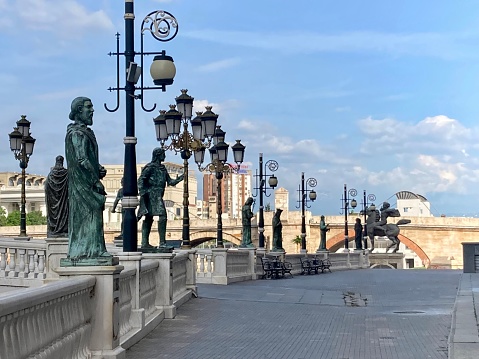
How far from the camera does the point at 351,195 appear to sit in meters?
61.6

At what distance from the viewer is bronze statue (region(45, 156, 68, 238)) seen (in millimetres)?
18438

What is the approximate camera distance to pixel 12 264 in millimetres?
19641

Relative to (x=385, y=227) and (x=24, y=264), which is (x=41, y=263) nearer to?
(x=24, y=264)

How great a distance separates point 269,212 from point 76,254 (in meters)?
76.0

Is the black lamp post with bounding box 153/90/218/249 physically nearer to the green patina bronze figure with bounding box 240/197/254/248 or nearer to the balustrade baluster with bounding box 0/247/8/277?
the balustrade baluster with bounding box 0/247/8/277

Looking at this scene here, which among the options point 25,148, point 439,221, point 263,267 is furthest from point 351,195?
point 25,148

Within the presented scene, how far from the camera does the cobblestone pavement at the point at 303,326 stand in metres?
12.1

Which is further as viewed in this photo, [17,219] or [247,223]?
[17,219]

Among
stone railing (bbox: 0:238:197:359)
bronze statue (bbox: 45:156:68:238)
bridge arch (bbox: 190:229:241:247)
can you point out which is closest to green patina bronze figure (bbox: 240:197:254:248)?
bronze statue (bbox: 45:156:68:238)

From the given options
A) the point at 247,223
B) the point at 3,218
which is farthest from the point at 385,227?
the point at 3,218

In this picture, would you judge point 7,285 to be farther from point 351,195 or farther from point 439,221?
point 439,221

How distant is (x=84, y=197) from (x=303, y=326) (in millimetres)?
6558

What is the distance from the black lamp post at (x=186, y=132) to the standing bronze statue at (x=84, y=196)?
488 inches

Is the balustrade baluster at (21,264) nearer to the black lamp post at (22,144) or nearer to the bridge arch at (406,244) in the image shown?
the black lamp post at (22,144)
